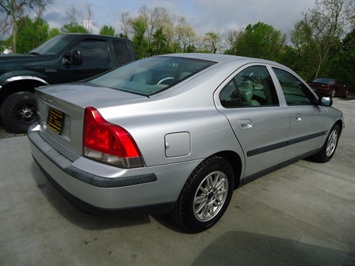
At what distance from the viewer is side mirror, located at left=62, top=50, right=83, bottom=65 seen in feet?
15.6

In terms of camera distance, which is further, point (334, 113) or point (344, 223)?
point (334, 113)

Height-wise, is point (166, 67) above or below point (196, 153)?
above

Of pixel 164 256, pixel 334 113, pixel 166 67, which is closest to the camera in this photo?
pixel 164 256

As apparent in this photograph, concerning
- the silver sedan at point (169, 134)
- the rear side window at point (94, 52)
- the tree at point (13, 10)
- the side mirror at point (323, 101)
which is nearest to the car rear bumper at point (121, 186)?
the silver sedan at point (169, 134)

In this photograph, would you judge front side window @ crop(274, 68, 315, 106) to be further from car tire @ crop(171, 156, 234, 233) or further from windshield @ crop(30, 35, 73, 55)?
windshield @ crop(30, 35, 73, 55)

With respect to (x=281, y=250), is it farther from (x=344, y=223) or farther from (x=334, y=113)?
(x=334, y=113)

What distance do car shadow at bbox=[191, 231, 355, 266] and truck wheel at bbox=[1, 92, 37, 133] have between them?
3.95 metres

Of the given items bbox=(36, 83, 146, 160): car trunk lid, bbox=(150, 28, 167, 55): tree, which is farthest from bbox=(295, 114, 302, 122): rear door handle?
bbox=(150, 28, 167, 55): tree

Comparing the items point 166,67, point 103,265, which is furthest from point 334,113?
point 103,265

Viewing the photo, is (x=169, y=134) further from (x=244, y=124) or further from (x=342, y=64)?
(x=342, y=64)

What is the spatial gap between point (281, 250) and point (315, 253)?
0.27 metres

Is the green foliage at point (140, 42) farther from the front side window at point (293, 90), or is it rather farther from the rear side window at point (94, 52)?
the front side window at point (293, 90)

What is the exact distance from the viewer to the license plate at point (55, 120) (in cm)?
217

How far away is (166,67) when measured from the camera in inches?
108
